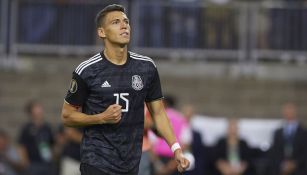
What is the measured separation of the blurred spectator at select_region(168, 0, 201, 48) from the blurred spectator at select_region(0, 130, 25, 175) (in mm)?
3962

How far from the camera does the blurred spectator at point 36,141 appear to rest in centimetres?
1561

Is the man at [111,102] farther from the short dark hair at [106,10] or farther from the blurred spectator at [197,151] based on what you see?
the blurred spectator at [197,151]

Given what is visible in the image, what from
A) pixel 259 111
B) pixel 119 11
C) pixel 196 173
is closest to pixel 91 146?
pixel 119 11

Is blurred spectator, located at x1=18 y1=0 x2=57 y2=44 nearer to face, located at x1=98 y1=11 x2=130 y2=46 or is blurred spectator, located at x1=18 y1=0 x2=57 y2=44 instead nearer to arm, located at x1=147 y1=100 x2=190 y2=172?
arm, located at x1=147 y1=100 x2=190 y2=172

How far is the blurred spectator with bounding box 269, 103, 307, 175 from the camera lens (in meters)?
15.1

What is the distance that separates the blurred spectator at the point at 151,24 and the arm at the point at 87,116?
10.2m

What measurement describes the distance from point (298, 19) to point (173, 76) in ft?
7.94

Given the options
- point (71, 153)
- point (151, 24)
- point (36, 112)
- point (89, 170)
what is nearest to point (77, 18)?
point (151, 24)

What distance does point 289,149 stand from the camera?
15305mm

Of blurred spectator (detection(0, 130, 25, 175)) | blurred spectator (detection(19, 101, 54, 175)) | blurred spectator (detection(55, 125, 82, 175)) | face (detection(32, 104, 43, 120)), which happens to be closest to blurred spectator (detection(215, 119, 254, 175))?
blurred spectator (detection(55, 125, 82, 175))

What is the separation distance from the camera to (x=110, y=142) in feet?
26.2

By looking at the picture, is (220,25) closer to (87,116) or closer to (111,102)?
(111,102)

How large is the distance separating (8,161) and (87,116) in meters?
7.89

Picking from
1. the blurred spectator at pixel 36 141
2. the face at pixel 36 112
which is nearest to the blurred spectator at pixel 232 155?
the blurred spectator at pixel 36 141
